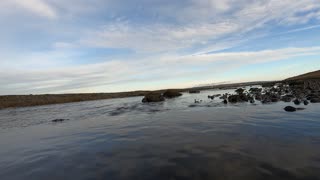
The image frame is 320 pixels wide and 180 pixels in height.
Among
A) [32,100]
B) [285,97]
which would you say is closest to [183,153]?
[285,97]

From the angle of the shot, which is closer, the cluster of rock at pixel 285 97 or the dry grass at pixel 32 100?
the cluster of rock at pixel 285 97

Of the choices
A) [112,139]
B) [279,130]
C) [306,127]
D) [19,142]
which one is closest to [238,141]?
[279,130]

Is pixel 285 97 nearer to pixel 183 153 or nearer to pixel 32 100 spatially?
pixel 183 153

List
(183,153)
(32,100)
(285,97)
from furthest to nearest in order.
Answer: (32,100) < (285,97) < (183,153)

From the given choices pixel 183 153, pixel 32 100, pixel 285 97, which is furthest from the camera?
pixel 32 100

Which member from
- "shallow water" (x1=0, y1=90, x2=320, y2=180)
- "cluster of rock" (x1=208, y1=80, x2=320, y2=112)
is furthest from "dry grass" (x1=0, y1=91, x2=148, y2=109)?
"shallow water" (x1=0, y1=90, x2=320, y2=180)

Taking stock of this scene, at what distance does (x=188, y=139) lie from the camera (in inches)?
493

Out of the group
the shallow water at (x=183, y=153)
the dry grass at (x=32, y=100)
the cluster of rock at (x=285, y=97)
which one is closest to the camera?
the shallow water at (x=183, y=153)

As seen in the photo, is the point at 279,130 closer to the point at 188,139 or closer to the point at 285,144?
the point at 285,144

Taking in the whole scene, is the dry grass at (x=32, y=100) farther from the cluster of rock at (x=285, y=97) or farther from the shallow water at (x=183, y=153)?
the shallow water at (x=183, y=153)

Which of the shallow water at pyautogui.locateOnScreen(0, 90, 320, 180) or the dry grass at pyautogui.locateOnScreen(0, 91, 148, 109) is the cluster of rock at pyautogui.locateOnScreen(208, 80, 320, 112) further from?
the dry grass at pyautogui.locateOnScreen(0, 91, 148, 109)

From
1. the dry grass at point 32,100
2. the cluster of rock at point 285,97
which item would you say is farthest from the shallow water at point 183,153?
the dry grass at point 32,100

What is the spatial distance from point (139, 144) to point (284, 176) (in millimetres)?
6823

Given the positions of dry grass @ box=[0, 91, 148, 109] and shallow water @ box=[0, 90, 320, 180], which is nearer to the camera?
shallow water @ box=[0, 90, 320, 180]
